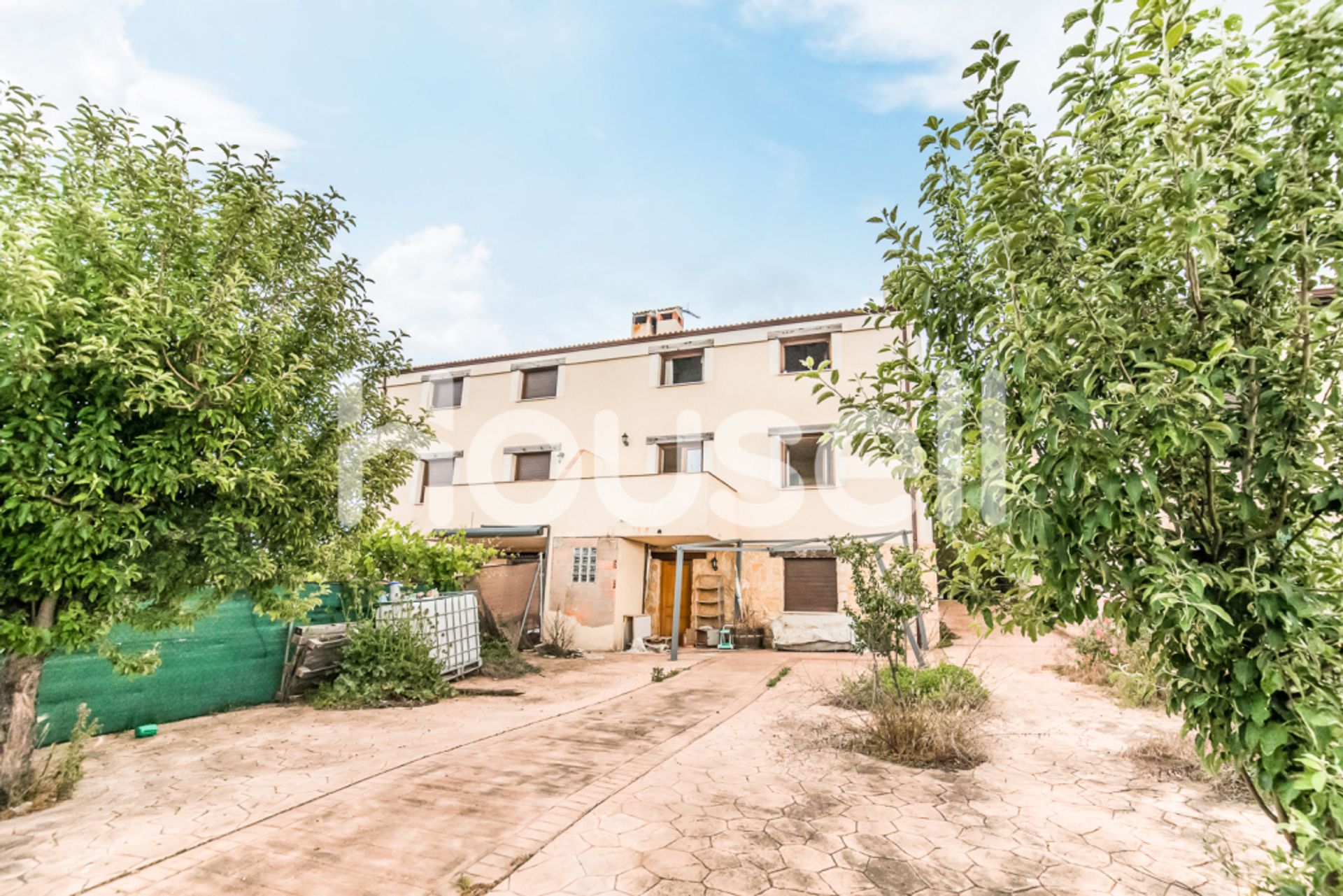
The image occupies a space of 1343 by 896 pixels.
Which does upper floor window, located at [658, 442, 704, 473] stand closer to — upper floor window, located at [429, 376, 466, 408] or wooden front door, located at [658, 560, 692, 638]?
wooden front door, located at [658, 560, 692, 638]

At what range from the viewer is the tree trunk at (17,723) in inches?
172

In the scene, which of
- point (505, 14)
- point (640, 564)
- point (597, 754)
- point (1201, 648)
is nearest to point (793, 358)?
point (640, 564)

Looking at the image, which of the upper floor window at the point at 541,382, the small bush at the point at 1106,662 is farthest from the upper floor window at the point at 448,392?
the small bush at the point at 1106,662

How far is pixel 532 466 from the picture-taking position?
19375 millimetres

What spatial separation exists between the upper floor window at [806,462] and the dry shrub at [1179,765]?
34.0ft

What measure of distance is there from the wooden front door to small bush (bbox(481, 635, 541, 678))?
5.16 m

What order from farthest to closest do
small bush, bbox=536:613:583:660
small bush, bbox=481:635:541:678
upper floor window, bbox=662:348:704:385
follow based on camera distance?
upper floor window, bbox=662:348:704:385
small bush, bbox=536:613:583:660
small bush, bbox=481:635:541:678

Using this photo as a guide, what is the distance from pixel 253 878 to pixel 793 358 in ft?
52.2

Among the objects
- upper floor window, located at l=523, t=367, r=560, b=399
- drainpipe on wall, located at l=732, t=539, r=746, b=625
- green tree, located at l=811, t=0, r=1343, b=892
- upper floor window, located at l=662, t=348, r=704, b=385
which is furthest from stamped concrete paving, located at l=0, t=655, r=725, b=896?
upper floor window, located at l=523, t=367, r=560, b=399

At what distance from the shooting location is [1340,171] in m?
1.92

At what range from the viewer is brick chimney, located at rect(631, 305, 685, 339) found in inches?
815

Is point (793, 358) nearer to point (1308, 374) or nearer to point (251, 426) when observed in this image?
point (251, 426)

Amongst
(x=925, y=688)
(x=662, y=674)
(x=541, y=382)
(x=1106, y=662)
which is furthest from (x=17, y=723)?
(x=541, y=382)

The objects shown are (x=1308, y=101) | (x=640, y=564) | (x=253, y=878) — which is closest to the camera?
(x=1308, y=101)
